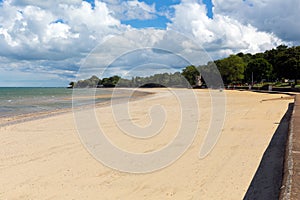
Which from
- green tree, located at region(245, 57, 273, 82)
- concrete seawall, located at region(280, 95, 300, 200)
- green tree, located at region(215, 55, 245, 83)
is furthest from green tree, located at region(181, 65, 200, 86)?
concrete seawall, located at region(280, 95, 300, 200)

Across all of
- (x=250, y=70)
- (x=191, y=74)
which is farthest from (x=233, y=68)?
(x=191, y=74)

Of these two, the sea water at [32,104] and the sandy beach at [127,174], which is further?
the sea water at [32,104]

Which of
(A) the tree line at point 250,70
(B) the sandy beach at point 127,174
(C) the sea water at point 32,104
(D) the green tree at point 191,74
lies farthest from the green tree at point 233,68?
(B) the sandy beach at point 127,174

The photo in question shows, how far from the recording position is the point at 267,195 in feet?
15.5

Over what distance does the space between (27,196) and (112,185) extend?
1479 mm

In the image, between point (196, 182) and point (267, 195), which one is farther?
point (196, 182)

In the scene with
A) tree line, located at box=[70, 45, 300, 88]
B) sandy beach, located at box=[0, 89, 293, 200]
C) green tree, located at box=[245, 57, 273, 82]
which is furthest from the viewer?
green tree, located at box=[245, 57, 273, 82]

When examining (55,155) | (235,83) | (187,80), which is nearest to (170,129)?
(55,155)

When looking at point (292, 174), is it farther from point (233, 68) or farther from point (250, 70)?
point (233, 68)

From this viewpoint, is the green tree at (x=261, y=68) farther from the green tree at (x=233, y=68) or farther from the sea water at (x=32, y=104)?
the sea water at (x=32, y=104)

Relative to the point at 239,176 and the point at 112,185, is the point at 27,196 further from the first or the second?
the point at 239,176

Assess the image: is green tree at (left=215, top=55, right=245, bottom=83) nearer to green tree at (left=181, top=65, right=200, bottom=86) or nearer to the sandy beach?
green tree at (left=181, top=65, right=200, bottom=86)

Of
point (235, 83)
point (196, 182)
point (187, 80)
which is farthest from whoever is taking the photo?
point (187, 80)

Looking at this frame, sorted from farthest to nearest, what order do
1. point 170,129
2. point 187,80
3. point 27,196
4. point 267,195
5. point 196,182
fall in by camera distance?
point 187,80 < point 170,129 < point 196,182 < point 27,196 < point 267,195
